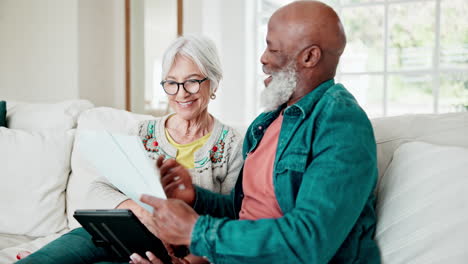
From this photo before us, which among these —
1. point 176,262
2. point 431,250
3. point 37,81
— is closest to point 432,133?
point 431,250

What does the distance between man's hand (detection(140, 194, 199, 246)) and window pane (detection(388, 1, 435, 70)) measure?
2432 millimetres

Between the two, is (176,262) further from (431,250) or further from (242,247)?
(431,250)

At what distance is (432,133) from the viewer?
1.33 metres

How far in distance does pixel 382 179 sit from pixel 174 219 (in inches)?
25.4

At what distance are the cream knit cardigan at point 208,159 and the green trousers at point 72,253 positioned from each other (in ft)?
0.56

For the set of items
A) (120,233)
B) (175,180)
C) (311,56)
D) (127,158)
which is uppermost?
(311,56)

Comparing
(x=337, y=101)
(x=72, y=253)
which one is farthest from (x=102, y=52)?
(x=337, y=101)

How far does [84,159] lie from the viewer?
1.85 meters

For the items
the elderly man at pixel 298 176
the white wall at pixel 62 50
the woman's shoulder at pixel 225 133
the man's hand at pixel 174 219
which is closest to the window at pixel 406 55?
the woman's shoulder at pixel 225 133

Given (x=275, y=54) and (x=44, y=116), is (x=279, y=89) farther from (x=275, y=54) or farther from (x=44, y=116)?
Result: (x=44, y=116)

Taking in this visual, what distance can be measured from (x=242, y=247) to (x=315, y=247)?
0.15m

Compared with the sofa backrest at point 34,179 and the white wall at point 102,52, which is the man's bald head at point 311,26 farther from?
the white wall at point 102,52

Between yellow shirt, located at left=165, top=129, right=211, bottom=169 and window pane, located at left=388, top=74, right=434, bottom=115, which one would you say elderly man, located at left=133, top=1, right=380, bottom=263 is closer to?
yellow shirt, located at left=165, top=129, right=211, bottom=169

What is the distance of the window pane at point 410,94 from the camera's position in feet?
9.30
